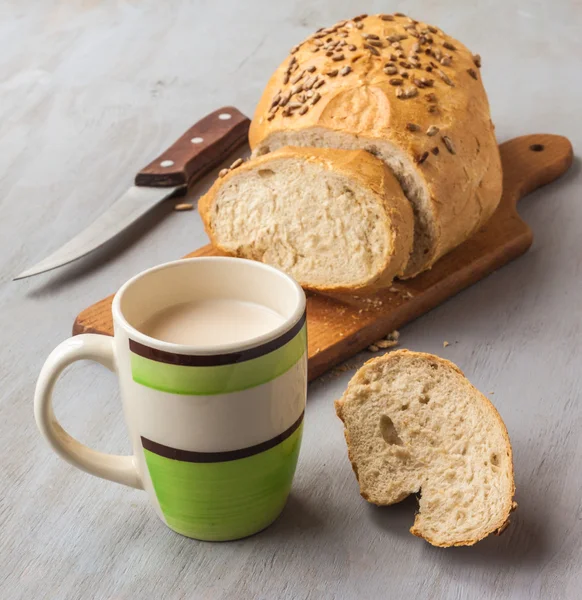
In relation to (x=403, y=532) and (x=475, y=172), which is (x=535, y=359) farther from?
(x=403, y=532)

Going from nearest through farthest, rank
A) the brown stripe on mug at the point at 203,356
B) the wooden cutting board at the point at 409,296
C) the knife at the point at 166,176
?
the brown stripe on mug at the point at 203,356, the wooden cutting board at the point at 409,296, the knife at the point at 166,176

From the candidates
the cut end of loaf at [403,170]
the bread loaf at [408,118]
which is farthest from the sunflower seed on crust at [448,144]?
the cut end of loaf at [403,170]

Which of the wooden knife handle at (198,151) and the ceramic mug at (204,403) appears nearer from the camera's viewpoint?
the ceramic mug at (204,403)

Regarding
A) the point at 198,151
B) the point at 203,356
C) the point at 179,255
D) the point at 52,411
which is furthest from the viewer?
the point at 198,151

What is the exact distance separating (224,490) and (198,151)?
5.79 ft

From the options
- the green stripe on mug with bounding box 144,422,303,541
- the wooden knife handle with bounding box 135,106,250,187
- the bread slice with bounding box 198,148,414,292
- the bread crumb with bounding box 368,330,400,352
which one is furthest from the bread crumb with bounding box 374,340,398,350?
the wooden knife handle with bounding box 135,106,250,187

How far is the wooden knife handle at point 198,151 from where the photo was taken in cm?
287

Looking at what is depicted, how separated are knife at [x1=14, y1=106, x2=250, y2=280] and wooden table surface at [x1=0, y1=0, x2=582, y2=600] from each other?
71 millimetres

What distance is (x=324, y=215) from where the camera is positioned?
2.26 metres

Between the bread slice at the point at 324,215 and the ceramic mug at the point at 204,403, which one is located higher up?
the ceramic mug at the point at 204,403

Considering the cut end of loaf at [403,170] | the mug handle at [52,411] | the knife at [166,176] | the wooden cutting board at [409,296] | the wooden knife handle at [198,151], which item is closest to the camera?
the mug handle at [52,411]

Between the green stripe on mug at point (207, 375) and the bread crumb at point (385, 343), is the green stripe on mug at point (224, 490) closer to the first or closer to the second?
the green stripe on mug at point (207, 375)

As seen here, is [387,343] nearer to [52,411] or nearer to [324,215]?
[324,215]

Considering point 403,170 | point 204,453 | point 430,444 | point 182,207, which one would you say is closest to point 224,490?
point 204,453
